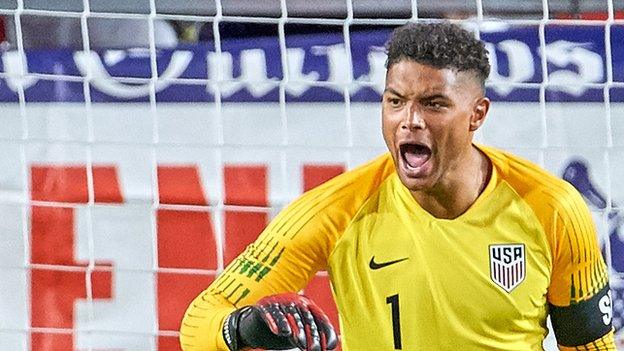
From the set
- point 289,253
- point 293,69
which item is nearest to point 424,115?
point 289,253

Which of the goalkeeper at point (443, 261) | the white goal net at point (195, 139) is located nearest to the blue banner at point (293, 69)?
the white goal net at point (195, 139)

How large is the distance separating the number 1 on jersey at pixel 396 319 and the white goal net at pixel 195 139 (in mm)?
753

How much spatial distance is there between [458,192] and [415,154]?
0.47 feet

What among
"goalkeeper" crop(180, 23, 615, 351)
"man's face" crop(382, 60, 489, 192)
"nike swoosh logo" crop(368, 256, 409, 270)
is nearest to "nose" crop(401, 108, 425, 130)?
"man's face" crop(382, 60, 489, 192)

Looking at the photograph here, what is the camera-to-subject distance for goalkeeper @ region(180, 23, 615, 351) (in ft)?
5.88

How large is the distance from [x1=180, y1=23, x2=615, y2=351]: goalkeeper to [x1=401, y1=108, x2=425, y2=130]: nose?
0.36 feet

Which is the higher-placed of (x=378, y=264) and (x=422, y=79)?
(x=422, y=79)

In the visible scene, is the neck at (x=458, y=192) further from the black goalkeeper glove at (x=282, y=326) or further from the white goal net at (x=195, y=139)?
the white goal net at (x=195, y=139)

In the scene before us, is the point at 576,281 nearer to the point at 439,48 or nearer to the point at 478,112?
the point at 478,112

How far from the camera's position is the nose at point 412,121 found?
1.66 metres

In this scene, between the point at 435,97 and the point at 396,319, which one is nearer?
the point at 435,97

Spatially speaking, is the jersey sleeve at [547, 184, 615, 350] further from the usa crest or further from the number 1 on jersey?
the number 1 on jersey

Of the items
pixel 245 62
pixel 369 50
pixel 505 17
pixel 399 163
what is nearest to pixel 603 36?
pixel 505 17

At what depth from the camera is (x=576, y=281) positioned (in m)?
1.80
